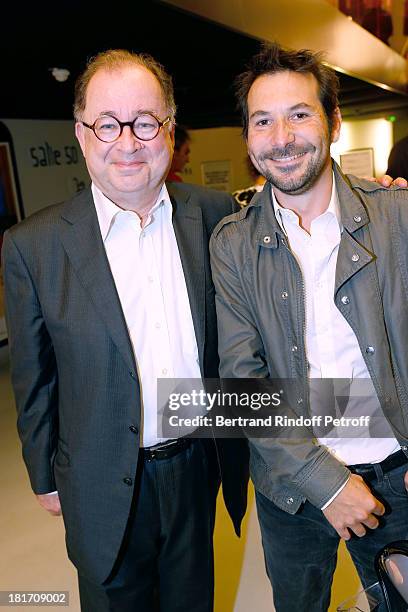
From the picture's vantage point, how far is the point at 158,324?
1376mm

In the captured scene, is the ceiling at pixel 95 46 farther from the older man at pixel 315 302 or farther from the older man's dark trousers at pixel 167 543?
the older man's dark trousers at pixel 167 543

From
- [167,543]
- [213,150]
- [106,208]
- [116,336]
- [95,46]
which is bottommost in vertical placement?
[167,543]

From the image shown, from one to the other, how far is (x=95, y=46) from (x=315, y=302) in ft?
11.5

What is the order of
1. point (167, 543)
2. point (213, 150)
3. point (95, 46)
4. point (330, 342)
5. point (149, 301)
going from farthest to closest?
Result: point (213, 150), point (95, 46), point (167, 543), point (149, 301), point (330, 342)

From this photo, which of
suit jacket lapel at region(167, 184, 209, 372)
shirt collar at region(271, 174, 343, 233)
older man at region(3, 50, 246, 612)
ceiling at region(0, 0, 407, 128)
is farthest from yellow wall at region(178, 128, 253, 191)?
shirt collar at region(271, 174, 343, 233)

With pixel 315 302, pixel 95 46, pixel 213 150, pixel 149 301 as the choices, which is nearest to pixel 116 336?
pixel 149 301

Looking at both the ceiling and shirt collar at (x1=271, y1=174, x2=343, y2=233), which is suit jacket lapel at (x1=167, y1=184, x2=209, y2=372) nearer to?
shirt collar at (x1=271, y1=174, x2=343, y2=233)

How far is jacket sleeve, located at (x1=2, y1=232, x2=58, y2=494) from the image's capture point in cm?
137

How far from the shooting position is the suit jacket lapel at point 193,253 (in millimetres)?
1419

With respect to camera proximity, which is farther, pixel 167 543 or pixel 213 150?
pixel 213 150

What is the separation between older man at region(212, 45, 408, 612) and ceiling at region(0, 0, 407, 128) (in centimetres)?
158

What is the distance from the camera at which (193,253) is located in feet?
4.81

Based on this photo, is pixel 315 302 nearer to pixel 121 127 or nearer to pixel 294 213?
pixel 294 213

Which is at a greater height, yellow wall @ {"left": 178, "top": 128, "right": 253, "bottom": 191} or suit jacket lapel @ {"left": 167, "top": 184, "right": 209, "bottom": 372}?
yellow wall @ {"left": 178, "top": 128, "right": 253, "bottom": 191}
